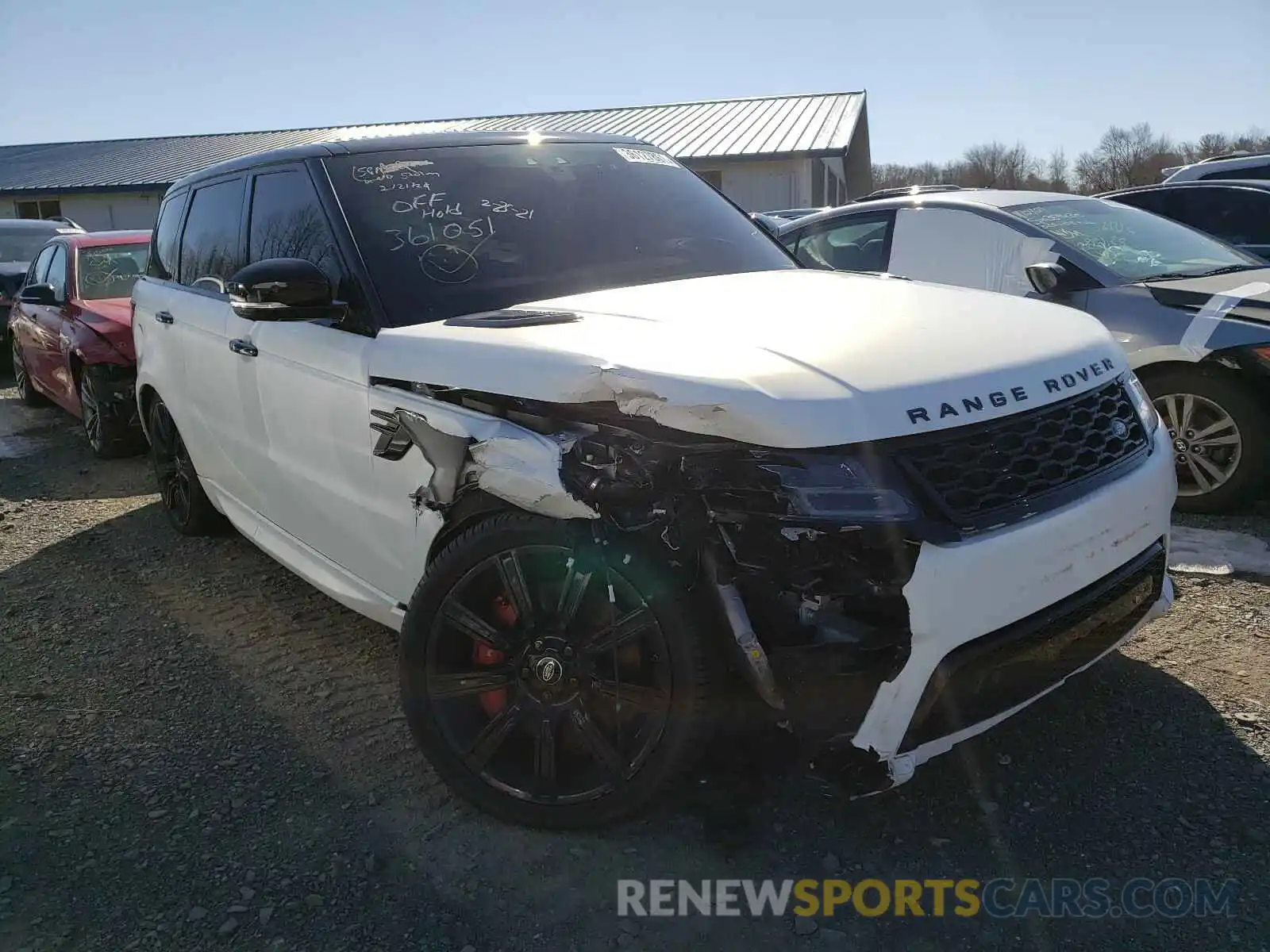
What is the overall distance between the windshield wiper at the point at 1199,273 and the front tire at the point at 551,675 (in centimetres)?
399

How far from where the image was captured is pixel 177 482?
17.1 ft

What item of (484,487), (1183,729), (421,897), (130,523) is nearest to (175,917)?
(421,897)

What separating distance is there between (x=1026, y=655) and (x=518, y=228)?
6.89ft

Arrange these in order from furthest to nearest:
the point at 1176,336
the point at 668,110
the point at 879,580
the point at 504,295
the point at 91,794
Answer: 1. the point at 668,110
2. the point at 1176,336
3. the point at 504,295
4. the point at 91,794
5. the point at 879,580

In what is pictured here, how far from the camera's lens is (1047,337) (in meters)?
2.72

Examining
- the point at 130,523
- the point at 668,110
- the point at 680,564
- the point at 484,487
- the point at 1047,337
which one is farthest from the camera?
the point at 668,110

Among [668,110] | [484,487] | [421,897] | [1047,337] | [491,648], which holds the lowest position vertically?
[421,897]

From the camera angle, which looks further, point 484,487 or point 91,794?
point 91,794

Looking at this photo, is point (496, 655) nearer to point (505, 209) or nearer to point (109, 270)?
point (505, 209)

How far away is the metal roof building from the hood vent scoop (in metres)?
20.8

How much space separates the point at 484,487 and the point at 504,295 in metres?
0.84

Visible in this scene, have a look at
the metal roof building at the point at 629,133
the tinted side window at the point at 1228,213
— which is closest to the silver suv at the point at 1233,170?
the tinted side window at the point at 1228,213

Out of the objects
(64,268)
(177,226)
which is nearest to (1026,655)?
(177,226)

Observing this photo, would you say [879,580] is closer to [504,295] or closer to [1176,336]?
[504,295]
